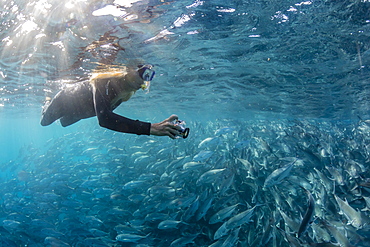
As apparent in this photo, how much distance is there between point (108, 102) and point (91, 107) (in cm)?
172

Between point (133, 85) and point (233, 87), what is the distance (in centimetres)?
1513

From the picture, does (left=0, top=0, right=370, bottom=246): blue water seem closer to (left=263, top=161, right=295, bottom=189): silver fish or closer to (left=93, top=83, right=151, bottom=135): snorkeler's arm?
(left=263, top=161, right=295, bottom=189): silver fish

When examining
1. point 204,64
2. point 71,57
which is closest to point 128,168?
point 71,57

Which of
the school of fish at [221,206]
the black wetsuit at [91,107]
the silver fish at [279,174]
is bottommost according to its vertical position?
the school of fish at [221,206]

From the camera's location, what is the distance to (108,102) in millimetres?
3629

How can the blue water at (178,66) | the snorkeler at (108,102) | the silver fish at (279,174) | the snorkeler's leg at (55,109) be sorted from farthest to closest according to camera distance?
the blue water at (178,66) < the snorkeler's leg at (55,109) < the silver fish at (279,174) < the snorkeler at (108,102)

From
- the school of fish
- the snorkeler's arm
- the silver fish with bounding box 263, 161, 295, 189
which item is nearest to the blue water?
Result: the school of fish

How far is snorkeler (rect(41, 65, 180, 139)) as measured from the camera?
10.2 feet

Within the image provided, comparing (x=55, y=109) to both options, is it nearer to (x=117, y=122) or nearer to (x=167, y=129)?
(x=117, y=122)

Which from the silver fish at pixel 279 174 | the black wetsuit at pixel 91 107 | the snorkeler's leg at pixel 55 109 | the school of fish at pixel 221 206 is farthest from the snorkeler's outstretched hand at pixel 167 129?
the snorkeler's leg at pixel 55 109

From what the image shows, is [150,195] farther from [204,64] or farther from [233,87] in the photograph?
[233,87]

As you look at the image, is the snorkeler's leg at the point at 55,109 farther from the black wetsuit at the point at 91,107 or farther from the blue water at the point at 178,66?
the blue water at the point at 178,66

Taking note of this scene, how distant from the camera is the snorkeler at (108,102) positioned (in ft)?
10.2

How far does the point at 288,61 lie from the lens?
11.5 meters
